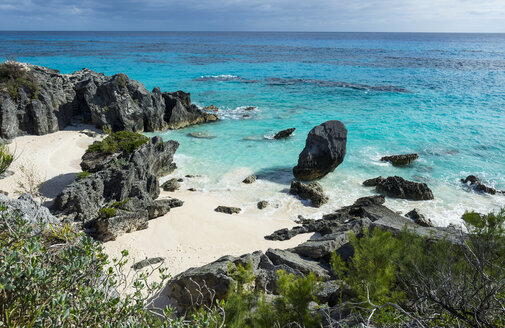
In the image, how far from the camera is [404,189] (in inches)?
627

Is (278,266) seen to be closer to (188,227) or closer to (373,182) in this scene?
(188,227)

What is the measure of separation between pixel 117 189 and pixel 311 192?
8.75m

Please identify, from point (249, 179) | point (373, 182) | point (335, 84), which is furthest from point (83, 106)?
point (335, 84)

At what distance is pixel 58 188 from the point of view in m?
14.7

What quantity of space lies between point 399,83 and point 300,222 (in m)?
42.6

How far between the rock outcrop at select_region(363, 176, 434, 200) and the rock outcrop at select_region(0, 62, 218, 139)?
1759cm

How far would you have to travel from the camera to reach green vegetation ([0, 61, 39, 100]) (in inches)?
851

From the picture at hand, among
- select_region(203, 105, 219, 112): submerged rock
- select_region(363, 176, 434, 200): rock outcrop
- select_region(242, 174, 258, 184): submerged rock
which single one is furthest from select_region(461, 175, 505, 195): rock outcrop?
select_region(203, 105, 219, 112): submerged rock

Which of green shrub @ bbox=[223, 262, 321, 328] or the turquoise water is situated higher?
green shrub @ bbox=[223, 262, 321, 328]

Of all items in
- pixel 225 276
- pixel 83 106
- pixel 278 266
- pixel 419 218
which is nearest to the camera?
pixel 225 276

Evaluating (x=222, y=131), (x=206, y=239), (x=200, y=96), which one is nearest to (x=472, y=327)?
(x=206, y=239)

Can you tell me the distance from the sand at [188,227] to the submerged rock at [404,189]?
5.40m

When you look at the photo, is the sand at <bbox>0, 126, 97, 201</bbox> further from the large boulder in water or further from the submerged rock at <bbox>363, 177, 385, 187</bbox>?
the submerged rock at <bbox>363, 177, 385, 187</bbox>

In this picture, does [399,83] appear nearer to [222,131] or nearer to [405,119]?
[405,119]
